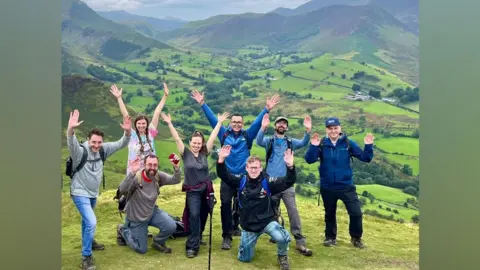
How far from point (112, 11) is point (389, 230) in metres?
14.4

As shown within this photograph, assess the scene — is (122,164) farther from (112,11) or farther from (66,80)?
(66,80)

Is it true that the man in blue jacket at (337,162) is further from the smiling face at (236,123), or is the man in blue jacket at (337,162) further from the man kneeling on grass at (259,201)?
the smiling face at (236,123)

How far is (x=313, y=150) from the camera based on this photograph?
6965mm

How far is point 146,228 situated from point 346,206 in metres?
3.26

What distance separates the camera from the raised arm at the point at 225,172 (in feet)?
20.5

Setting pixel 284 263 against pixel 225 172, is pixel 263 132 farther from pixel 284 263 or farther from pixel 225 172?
pixel 284 263

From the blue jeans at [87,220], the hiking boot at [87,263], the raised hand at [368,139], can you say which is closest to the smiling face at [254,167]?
the raised hand at [368,139]

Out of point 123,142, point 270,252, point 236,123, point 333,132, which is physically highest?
point 236,123

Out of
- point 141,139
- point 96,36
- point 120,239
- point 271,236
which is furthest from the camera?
point 96,36

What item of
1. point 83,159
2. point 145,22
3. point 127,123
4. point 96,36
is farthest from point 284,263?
point 96,36

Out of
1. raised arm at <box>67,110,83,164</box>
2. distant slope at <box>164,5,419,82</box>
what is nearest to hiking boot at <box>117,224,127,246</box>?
raised arm at <box>67,110,83,164</box>

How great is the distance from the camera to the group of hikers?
630 centimetres

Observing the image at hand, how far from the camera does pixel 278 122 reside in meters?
6.96

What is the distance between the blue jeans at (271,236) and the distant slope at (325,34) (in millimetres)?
15634
